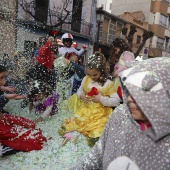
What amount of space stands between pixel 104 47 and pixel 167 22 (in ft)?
43.2

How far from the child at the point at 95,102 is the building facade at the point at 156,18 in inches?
1051

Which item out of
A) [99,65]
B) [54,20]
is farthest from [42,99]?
[54,20]

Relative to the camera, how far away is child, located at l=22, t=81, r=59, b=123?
366 centimetres

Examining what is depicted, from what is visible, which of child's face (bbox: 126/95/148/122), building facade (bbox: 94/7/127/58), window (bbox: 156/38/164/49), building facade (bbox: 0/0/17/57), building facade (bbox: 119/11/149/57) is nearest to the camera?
child's face (bbox: 126/95/148/122)

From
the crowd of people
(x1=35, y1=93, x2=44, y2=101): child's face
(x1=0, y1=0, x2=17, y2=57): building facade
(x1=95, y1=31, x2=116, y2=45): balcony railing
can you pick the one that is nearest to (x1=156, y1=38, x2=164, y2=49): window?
(x1=95, y1=31, x2=116, y2=45): balcony railing

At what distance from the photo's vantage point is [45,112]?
3.63 m

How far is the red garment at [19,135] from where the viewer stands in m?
2.75

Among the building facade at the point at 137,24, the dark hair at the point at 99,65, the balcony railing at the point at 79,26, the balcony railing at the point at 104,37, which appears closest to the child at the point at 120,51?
the dark hair at the point at 99,65

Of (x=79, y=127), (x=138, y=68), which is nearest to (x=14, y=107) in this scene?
(x=79, y=127)

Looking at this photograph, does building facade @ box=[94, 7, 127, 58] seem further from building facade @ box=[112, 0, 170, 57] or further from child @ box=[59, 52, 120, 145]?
child @ box=[59, 52, 120, 145]

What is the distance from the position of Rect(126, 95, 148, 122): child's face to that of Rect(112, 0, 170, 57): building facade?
28597 millimetres

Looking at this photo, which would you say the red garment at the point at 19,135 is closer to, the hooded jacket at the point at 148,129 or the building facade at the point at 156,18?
the hooded jacket at the point at 148,129

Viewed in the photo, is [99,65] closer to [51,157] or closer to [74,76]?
[51,157]

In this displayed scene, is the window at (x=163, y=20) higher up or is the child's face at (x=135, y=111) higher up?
the window at (x=163, y=20)
